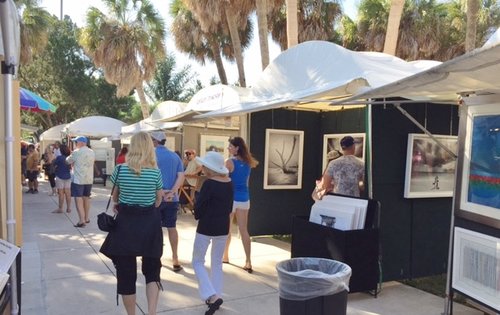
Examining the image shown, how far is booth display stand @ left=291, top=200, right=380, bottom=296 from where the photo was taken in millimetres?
4535

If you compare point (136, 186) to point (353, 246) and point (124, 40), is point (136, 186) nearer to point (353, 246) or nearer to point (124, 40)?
point (353, 246)

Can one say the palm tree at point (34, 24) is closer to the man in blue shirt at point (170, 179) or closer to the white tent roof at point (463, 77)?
the man in blue shirt at point (170, 179)

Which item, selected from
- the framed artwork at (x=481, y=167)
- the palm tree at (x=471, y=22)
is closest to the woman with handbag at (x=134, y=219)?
the framed artwork at (x=481, y=167)

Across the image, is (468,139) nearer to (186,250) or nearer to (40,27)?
(186,250)

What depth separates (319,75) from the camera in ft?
19.4

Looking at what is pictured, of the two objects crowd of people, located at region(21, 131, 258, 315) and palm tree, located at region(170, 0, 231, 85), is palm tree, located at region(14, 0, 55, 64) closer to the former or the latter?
palm tree, located at region(170, 0, 231, 85)

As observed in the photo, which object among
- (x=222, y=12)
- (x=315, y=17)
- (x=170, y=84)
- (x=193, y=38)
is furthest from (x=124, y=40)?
(x=170, y=84)

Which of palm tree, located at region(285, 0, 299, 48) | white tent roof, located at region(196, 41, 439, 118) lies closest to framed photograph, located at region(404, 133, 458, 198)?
white tent roof, located at region(196, 41, 439, 118)

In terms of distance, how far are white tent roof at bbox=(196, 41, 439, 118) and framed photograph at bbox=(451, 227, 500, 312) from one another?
6.48ft

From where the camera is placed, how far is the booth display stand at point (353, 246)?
4.54 metres

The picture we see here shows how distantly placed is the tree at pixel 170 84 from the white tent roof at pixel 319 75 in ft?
105

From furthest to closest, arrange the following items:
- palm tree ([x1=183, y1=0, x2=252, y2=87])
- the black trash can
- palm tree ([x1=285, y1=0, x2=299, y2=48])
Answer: palm tree ([x1=183, y1=0, x2=252, y2=87]) → palm tree ([x1=285, y1=0, x2=299, y2=48]) → the black trash can

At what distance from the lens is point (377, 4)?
18.5 m

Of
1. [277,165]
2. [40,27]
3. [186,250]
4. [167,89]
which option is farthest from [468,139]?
[167,89]
